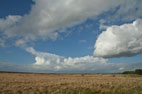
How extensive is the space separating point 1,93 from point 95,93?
1221 cm

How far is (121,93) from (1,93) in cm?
1584

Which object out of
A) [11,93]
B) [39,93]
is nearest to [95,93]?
[39,93]

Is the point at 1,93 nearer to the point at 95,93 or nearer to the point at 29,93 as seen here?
the point at 29,93

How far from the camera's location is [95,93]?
1873cm

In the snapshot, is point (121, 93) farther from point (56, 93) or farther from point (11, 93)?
point (11, 93)

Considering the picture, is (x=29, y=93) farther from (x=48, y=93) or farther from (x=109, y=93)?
(x=109, y=93)

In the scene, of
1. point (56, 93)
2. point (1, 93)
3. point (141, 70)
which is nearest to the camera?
point (1, 93)

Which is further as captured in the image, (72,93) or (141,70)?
(141,70)

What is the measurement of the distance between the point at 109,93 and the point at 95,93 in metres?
1.99

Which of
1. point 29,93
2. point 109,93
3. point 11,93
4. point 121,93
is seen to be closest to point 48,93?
point 29,93

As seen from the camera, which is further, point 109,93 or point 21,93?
point 109,93

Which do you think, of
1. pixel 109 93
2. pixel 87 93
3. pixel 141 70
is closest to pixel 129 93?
pixel 109 93

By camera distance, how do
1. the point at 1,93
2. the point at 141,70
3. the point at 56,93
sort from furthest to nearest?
the point at 141,70
the point at 56,93
the point at 1,93

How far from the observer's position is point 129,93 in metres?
18.8
